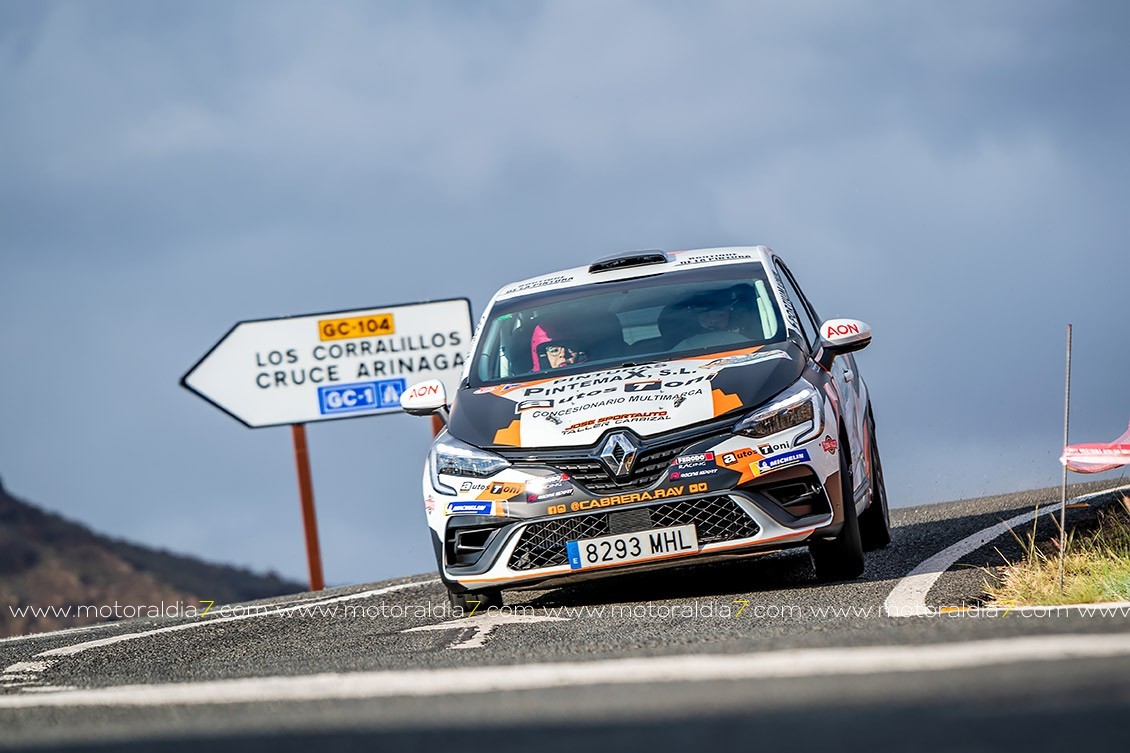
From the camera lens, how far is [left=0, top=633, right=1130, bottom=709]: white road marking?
4.18 meters

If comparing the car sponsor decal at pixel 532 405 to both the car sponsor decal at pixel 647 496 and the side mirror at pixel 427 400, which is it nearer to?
the car sponsor decal at pixel 647 496

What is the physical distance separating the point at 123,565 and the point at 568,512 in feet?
204

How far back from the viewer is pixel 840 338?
27.7 ft

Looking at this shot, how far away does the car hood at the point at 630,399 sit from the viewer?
25.0 feet

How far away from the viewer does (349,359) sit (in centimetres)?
1722

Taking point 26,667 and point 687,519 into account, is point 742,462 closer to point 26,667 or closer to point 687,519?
point 687,519

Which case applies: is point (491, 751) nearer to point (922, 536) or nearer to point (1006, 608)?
point (1006, 608)

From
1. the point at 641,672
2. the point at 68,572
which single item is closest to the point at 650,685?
the point at 641,672

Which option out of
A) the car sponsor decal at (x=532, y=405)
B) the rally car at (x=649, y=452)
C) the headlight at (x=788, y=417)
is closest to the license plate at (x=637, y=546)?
the rally car at (x=649, y=452)

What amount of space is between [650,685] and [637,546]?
3.35 meters

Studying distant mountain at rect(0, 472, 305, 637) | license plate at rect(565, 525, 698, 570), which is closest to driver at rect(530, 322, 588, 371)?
license plate at rect(565, 525, 698, 570)

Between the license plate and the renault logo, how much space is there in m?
0.30

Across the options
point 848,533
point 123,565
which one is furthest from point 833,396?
point 123,565

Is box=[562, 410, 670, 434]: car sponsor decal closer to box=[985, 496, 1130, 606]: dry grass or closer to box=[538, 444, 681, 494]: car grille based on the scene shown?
box=[538, 444, 681, 494]: car grille
